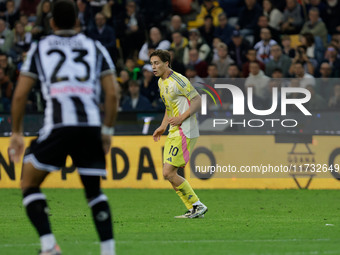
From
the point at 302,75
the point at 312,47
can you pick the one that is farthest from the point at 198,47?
the point at 302,75

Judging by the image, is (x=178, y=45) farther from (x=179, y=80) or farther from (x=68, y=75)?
(x=68, y=75)

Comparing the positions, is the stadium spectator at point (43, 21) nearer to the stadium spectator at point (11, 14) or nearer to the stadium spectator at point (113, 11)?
the stadium spectator at point (113, 11)

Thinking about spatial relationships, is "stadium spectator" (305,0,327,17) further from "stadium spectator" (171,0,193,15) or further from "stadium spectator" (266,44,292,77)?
"stadium spectator" (171,0,193,15)

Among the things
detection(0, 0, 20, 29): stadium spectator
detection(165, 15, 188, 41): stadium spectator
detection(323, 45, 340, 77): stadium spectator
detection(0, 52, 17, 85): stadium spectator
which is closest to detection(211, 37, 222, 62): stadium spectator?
detection(165, 15, 188, 41): stadium spectator

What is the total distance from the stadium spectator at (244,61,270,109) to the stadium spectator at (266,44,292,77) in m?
0.74

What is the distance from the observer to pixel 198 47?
20.0 m

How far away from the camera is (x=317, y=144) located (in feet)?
53.2

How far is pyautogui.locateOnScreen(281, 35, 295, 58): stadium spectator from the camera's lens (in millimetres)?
19042

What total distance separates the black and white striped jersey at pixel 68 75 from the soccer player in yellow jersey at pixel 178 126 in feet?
15.0

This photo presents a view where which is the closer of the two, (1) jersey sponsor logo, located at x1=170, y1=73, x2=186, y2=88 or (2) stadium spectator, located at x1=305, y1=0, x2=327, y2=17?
(1) jersey sponsor logo, located at x1=170, y1=73, x2=186, y2=88

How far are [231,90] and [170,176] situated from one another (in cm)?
617

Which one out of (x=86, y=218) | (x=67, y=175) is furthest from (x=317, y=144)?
(x=86, y=218)

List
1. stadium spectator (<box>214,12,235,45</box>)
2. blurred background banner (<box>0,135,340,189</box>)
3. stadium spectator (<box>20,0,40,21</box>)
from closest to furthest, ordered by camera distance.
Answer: blurred background banner (<box>0,135,340,189</box>) < stadium spectator (<box>214,12,235,45</box>) < stadium spectator (<box>20,0,40,21</box>)

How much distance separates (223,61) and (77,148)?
1266 cm
